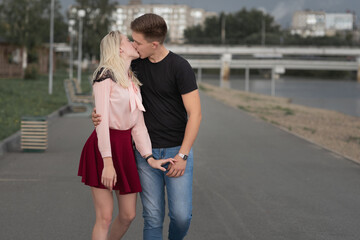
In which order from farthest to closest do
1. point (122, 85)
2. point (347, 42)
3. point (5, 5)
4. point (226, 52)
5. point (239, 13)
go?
point (239, 13) → point (347, 42) → point (226, 52) → point (5, 5) → point (122, 85)

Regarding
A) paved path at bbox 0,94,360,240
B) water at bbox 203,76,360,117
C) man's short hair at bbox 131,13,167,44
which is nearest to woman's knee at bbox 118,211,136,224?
man's short hair at bbox 131,13,167,44

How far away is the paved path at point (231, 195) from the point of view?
18.4ft

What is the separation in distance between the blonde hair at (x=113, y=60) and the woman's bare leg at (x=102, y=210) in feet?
2.33

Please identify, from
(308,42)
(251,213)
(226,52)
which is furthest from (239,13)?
(251,213)

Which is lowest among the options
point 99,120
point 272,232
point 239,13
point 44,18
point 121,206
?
point 272,232

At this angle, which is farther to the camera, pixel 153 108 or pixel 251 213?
pixel 251 213

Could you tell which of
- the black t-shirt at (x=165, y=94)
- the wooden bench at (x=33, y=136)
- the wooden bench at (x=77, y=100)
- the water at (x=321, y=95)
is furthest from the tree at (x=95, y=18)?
the black t-shirt at (x=165, y=94)

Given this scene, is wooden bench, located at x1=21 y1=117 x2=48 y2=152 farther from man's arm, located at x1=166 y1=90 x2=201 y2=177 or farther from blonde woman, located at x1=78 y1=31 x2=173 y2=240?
man's arm, located at x1=166 y1=90 x2=201 y2=177

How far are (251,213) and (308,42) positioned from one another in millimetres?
137030

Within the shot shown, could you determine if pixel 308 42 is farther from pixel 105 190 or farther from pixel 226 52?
pixel 105 190

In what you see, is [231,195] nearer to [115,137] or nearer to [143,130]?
[143,130]

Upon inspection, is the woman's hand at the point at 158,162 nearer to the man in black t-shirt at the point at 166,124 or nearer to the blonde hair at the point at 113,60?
the man in black t-shirt at the point at 166,124

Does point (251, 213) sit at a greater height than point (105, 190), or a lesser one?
lesser

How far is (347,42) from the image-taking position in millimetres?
137375
